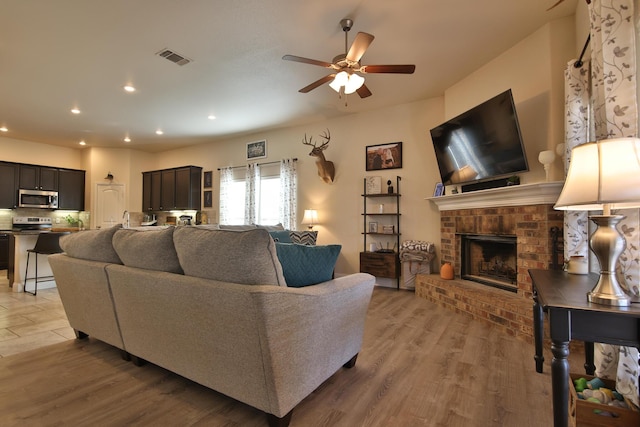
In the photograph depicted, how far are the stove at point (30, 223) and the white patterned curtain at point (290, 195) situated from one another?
17.8 feet

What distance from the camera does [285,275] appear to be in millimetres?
1663

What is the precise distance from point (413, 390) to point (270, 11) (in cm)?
323

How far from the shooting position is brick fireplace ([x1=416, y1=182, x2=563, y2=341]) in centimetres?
274

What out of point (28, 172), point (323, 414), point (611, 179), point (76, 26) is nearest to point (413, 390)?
point (323, 414)

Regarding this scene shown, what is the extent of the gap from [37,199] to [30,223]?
23.8 inches

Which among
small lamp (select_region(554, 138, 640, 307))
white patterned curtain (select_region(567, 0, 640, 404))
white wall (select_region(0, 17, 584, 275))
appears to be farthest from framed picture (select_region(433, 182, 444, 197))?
small lamp (select_region(554, 138, 640, 307))

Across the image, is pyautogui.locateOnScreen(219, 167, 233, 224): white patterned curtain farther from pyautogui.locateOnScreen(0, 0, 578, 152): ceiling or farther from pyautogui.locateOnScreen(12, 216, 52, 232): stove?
pyautogui.locateOnScreen(12, 216, 52, 232): stove

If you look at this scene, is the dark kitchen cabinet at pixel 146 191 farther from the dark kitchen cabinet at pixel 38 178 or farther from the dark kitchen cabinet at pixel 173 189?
the dark kitchen cabinet at pixel 38 178

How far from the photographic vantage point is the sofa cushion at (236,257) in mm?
1472

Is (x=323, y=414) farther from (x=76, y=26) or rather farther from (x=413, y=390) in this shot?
(x=76, y=26)

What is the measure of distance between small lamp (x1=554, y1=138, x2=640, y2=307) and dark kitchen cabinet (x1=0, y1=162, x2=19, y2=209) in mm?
9542

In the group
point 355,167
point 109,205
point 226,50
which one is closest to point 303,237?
point 355,167

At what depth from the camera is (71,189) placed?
752 centimetres

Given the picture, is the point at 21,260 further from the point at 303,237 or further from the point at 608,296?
the point at 608,296
